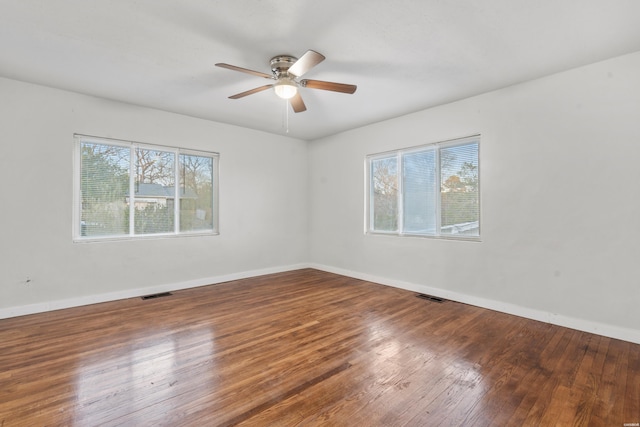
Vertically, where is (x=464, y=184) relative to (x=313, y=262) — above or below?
above

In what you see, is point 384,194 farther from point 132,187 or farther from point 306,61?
point 132,187

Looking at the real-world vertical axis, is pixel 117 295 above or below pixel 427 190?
below

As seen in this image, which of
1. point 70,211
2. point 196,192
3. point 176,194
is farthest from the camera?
point 196,192

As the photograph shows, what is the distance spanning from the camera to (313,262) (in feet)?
19.8

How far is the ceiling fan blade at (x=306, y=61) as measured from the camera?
7.20 feet

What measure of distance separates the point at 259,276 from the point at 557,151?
180 inches

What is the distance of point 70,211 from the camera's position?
3551 millimetres

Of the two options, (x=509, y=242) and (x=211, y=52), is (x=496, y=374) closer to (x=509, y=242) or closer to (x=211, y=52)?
(x=509, y=242)

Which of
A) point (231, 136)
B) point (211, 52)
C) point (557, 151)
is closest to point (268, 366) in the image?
point (211, 52)

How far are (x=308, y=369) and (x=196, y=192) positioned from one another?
3508mm

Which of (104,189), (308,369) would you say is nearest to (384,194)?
(308,369)

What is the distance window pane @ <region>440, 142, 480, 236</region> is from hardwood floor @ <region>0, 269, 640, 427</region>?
108 centimetres

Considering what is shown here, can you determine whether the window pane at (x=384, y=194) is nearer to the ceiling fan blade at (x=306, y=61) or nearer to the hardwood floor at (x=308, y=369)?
the hardwood floor at (x=308, y=369)

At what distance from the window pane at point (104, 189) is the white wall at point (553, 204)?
13.6ft
